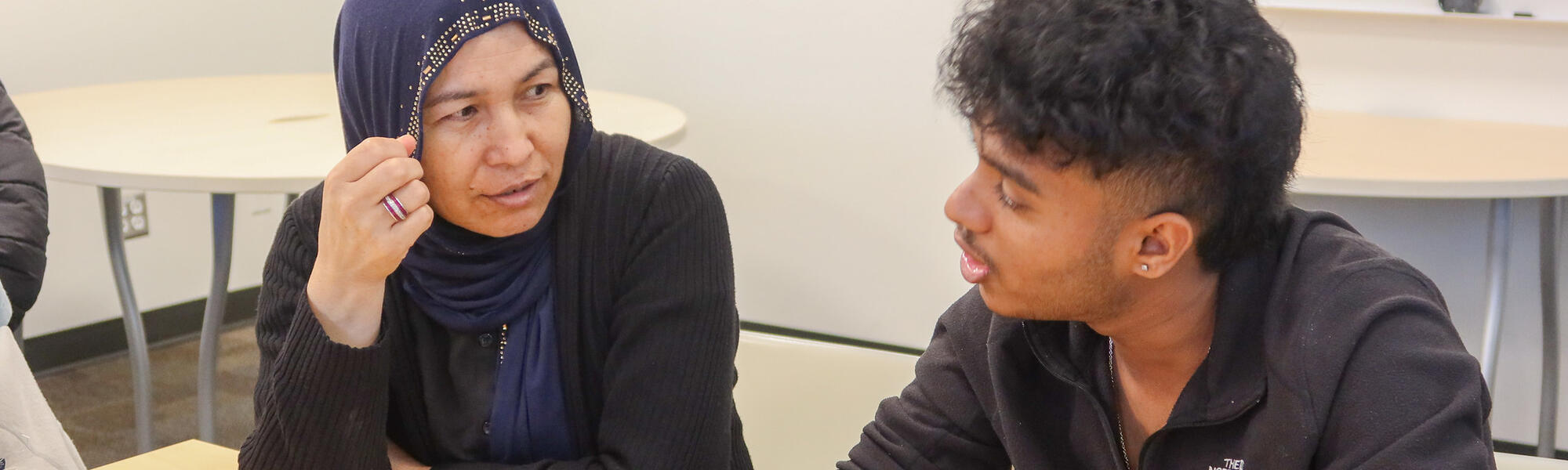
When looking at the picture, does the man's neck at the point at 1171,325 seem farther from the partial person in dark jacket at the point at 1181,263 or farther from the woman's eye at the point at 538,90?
the woman's eye at the point at 538,90

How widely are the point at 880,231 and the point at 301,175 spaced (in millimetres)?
1778

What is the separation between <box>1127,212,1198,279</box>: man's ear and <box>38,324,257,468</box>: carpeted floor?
8.81 feet

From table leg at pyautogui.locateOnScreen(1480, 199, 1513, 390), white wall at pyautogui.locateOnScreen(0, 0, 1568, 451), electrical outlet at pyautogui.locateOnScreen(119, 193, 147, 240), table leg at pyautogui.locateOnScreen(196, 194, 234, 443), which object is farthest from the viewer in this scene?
electrical outlet at pyautogui.locateOnScreen(119, 193, 147, 240)

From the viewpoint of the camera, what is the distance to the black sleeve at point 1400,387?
3.11 feet

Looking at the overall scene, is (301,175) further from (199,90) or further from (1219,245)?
(1219,245)

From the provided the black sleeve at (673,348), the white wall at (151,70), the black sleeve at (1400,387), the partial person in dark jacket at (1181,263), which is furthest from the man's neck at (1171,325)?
the white wall at (151,70)

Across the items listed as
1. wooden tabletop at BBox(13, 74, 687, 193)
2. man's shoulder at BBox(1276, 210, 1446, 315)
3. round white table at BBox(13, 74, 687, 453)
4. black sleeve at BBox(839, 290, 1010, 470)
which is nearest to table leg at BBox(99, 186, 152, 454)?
round white table at BBox(13, 74, 687, 453)

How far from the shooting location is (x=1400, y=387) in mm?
975

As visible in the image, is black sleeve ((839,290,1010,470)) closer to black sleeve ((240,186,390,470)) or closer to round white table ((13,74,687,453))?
black sleeve ((240,186,390,470))

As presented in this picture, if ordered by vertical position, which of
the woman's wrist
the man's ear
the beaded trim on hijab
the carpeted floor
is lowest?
the carpeted floor

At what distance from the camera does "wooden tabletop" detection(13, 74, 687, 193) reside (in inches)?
91.0

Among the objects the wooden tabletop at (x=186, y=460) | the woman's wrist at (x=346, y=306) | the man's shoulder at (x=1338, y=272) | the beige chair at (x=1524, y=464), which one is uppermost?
the man's shoulder at (x=1338, y=272)

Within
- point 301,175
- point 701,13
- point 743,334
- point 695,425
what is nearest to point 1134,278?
point 695,425

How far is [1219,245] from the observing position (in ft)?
3.52
